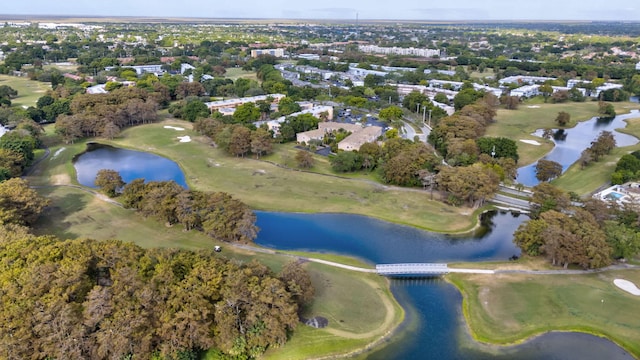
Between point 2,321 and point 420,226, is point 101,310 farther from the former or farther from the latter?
point 420,226

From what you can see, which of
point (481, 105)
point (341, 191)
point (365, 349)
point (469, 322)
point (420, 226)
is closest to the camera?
point (365, 349)

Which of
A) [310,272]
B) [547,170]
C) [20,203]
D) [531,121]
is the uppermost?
[531,121]

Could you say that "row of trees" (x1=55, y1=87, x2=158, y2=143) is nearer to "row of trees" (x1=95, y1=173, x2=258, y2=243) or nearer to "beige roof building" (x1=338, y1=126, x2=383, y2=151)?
"row of trees" (x1=95, y1=173, x2=258, y2=243)

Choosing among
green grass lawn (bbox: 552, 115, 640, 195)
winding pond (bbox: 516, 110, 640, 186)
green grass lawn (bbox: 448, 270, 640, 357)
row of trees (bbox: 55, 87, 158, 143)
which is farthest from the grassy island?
green grass lawn (bbox: 552, 115, 640, 195)

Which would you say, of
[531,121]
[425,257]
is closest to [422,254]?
[425,257]

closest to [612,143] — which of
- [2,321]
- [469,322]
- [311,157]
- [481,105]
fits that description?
[481,105]

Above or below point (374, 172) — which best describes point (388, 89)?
above

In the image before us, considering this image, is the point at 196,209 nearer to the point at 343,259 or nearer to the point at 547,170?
the point at 343,259
